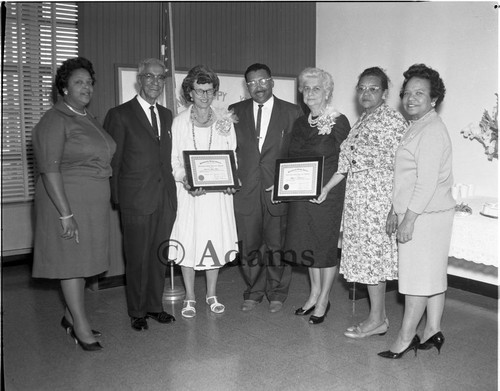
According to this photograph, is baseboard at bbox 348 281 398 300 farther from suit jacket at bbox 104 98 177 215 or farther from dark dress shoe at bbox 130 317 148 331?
suit jacket at bbox 104 98 177 215

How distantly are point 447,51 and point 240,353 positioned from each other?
3306mm


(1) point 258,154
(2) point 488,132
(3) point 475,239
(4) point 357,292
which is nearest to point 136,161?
(1) point 258,154

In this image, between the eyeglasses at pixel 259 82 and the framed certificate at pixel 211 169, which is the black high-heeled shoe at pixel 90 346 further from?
the eyeglasses at pixel 259 82

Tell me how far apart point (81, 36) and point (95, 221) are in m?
2.15

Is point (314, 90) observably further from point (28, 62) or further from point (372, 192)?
point (28, 62)

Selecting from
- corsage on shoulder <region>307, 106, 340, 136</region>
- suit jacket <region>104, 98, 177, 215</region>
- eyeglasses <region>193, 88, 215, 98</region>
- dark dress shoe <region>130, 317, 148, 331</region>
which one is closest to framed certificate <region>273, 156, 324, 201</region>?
corsage on shoulder <region>307, 106, 340, 136</region>

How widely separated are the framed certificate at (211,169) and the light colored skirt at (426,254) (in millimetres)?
1272

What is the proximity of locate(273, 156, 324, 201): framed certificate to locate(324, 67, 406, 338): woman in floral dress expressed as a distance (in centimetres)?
21

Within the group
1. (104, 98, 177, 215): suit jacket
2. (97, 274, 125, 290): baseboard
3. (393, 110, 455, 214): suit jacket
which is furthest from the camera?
(97, 274, 125, 290): baseboard

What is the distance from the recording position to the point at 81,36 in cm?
456

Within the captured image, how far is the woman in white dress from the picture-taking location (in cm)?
366

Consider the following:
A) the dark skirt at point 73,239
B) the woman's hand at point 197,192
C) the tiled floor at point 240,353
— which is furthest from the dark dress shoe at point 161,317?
the woman's hand at point 197,192

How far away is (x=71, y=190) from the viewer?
10.1 feet

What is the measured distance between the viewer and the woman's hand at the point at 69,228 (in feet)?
9.89
